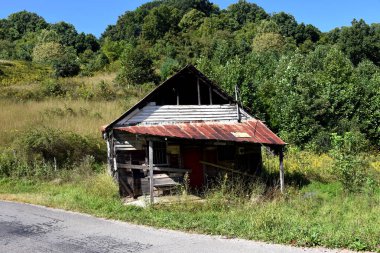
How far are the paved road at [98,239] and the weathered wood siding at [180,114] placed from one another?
5.22 metres

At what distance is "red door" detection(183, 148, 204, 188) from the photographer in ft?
55.0

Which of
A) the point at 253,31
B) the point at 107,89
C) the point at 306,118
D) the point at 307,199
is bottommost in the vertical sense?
the point at 307,199

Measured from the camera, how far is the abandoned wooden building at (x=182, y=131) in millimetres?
15570

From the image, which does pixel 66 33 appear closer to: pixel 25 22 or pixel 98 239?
pixel 25 22

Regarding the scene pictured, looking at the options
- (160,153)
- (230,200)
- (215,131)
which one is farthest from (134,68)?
(230,200)

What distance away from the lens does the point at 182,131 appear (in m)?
15.0

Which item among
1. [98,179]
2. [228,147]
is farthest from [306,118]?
[98,179]

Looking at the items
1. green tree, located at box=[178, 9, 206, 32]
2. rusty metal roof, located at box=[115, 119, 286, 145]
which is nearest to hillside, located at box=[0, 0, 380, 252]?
rusty metal roof, located at box=[115, 119, 286, 145]

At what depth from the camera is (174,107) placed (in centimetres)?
1628

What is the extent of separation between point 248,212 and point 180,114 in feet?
20.9

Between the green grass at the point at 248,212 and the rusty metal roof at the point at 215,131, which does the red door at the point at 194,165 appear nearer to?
the rusty metal roof at the point at 215,131

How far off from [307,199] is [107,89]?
1055 inches

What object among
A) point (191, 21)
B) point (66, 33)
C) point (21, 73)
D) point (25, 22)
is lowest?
point (21, 73)

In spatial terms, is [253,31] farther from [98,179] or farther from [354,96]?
[98,179]
